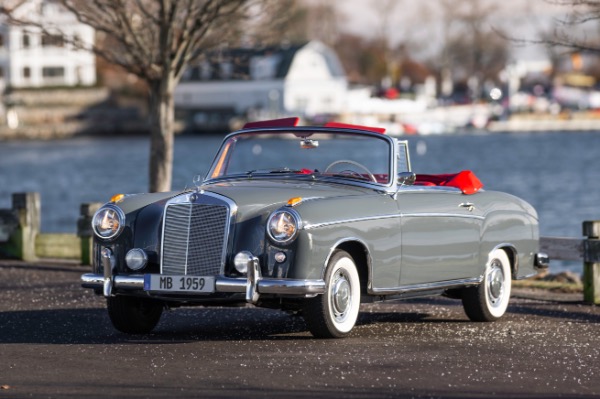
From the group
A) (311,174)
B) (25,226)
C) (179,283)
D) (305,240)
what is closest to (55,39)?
(25,226)

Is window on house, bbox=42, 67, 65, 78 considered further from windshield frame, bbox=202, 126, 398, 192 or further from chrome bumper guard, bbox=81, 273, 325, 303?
chrome bumper guard, bbox=81, 273, 325, 303

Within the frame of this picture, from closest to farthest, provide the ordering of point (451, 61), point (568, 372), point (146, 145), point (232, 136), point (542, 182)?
point (568, 372)
point (232, 136)
point (542, 182)
point (146, 145)
point (451, 61)

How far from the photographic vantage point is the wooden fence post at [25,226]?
59.5 ft

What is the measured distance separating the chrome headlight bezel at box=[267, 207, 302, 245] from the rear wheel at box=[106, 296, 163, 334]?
136 cm

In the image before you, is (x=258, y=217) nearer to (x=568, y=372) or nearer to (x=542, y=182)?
(x=568, y=372)

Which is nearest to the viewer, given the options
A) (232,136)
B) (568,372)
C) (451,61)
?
(568,372)

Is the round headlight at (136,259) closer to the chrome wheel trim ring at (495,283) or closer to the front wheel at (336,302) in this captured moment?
the front wheel at (336,302)

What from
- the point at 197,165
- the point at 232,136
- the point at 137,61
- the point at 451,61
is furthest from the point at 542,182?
the point at 451,61

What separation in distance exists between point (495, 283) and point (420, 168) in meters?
64.2

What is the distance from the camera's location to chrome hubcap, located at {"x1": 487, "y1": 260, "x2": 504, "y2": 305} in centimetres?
1213

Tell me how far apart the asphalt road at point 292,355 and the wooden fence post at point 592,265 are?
31 centimetres

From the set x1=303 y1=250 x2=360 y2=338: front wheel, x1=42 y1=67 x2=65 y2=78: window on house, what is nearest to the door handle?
x1=303 y1=250 x2=360 y2=338: front wheel

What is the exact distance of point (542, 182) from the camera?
2552 inches

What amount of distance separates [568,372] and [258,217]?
2.61 m
